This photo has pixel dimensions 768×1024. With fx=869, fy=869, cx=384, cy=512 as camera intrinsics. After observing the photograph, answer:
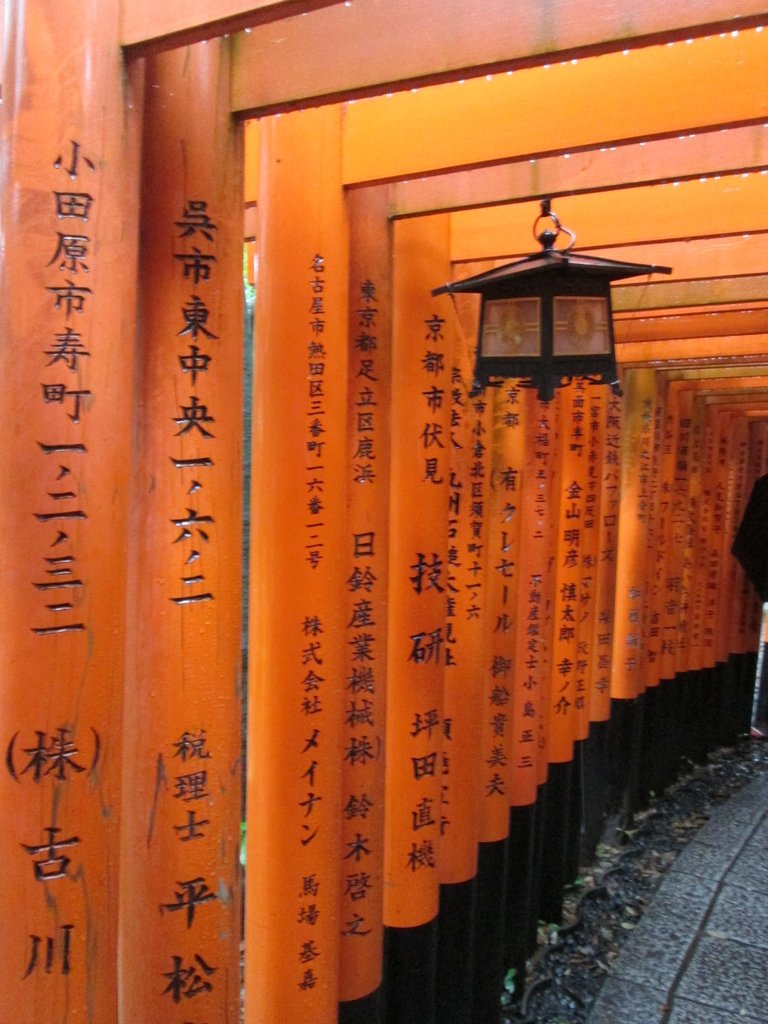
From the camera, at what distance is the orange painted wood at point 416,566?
13.9 ft

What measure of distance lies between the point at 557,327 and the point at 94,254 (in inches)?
79.0

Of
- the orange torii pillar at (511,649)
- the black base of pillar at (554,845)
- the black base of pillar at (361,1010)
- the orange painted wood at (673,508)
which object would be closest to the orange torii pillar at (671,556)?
the orange painted wood at (673,508)

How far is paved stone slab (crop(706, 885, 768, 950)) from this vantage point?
279 inches

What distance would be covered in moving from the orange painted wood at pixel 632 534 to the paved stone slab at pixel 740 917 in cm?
212

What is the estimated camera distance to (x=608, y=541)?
792cm

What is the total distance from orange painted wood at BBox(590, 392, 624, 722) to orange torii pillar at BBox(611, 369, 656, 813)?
549 millimetres

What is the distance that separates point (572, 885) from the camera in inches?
312

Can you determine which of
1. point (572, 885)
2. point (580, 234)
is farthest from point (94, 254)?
point (572, 885)

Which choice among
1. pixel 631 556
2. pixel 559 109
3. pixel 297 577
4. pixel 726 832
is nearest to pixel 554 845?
pixel 726 832

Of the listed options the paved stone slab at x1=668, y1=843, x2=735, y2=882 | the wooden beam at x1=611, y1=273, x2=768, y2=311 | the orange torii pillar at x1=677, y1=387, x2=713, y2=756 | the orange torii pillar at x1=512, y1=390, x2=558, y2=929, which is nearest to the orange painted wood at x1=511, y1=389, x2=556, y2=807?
the orange torii pillar at x1=512, y1=390, x2=558, y2=929

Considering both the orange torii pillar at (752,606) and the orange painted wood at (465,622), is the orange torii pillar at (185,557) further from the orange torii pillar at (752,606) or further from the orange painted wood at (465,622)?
the orange torii pillar at (752,606)

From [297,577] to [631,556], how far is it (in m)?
6.24

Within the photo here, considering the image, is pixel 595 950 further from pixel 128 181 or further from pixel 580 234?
pixel 128 181

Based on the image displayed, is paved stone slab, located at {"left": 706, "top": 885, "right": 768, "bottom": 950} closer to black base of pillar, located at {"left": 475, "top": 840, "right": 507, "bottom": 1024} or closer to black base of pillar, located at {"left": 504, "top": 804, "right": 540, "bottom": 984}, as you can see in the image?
black base of pillar, located at {"left": 504, "top": 804, "right": 540, "bottom": 984}
